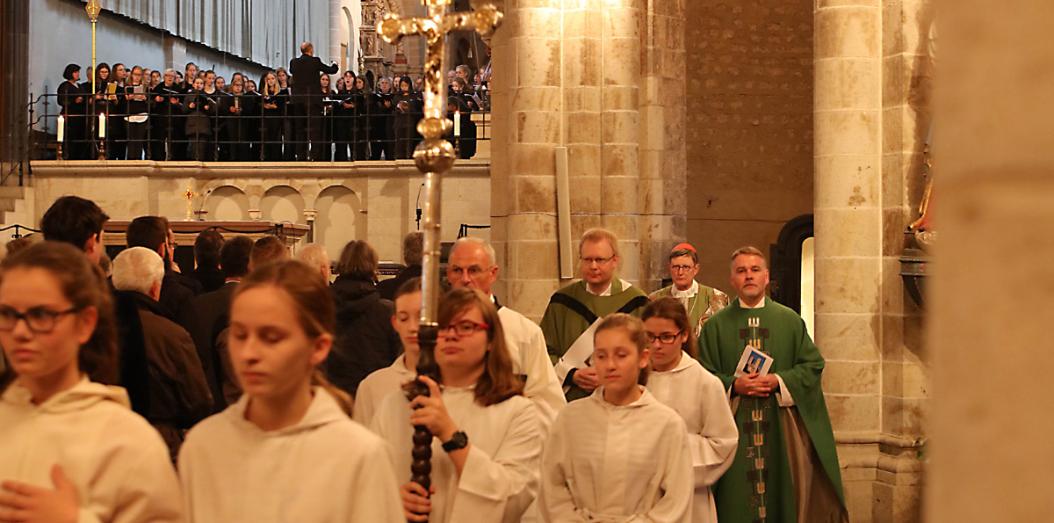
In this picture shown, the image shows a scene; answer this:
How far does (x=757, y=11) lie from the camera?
1503 centimetres

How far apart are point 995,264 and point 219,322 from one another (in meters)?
5.50

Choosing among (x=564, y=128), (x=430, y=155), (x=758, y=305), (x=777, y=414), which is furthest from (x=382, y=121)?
(x=430, y=155)

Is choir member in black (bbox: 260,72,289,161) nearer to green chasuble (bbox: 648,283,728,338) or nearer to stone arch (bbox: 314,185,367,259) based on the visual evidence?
stone arch (bbox: 314,185,367,259)

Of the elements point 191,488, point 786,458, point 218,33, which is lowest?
point 786,458

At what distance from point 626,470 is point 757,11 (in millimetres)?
10844

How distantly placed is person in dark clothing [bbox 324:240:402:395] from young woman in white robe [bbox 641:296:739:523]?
127 centimetres

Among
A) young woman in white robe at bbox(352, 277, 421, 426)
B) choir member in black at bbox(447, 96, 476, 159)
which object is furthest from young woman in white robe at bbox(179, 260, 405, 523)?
choir member in black at bbox(447, 96, 476, 159)

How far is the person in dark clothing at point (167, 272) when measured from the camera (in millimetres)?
6188

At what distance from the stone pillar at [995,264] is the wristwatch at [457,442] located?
291 cm

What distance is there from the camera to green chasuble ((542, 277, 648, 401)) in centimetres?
726

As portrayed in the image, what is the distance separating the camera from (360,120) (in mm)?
18844

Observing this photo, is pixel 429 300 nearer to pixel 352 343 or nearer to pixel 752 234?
pixel 352 343

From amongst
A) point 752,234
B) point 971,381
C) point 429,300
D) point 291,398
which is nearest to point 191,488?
point 291,398

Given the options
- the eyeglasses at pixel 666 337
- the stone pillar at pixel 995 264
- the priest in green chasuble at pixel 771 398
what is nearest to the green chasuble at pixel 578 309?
the priest in green chasuble at pixel 771 398
